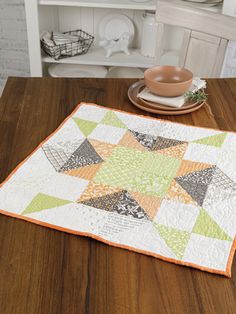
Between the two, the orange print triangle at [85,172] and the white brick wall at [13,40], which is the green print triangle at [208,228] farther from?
the white brick wall at [13,40]

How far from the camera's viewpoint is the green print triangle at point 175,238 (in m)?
0.89

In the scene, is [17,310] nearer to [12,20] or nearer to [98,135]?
[98,135]

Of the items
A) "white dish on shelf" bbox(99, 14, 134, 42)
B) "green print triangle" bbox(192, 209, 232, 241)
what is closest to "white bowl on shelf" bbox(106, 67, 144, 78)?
"white dish on shelf" bbox(99, 14, 134, 42)

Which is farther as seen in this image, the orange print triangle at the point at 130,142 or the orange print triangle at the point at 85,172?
the orange print triangle at the point at 130,142

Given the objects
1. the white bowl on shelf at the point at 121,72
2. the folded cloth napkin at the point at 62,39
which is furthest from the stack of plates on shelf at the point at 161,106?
the white bowl on shelf at the point at 121,72

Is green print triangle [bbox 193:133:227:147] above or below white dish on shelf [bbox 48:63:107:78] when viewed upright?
above

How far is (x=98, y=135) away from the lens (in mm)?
1261

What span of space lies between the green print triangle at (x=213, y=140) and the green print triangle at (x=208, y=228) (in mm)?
311

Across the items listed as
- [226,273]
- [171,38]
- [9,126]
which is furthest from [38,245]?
[171,38]

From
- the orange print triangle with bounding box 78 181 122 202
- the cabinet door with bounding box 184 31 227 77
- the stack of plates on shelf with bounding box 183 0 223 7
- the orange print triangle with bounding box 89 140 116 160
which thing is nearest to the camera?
the orange print triangle with bounding box 78 181 122 202

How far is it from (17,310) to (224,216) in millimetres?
478

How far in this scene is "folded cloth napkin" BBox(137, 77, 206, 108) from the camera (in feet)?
4.54

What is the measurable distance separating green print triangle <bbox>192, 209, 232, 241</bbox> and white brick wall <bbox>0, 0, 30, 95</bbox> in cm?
210

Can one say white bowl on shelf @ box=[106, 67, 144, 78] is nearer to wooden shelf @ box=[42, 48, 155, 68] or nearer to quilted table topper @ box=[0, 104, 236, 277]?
wooden shelf @ box=[42, 48, 155, 68]
